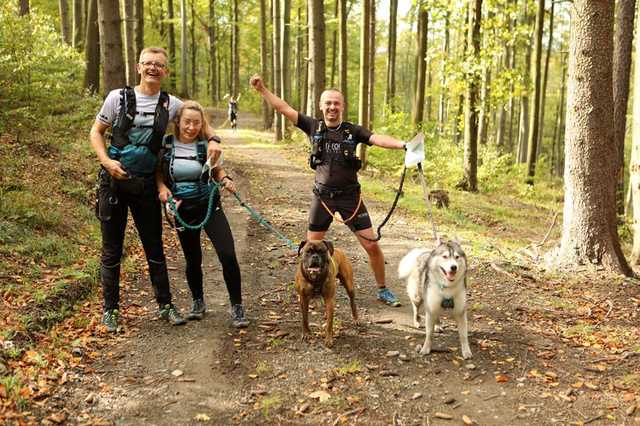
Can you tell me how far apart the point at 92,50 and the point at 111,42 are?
7.11 metres

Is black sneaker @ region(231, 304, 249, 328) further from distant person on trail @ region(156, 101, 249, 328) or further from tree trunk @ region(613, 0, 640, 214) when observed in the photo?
tree trunk @ region(613, 0, 640, 214)

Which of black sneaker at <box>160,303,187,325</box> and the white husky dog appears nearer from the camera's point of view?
the white husky dog

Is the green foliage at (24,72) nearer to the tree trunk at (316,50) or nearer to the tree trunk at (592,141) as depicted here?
the tree trunk at (316,50)

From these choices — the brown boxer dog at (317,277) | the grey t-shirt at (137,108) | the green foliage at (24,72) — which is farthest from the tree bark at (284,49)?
the brown boxer dog at (317,277)

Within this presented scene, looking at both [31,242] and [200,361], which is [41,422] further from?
[31,242]

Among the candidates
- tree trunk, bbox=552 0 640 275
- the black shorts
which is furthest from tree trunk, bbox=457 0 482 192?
the black shorts

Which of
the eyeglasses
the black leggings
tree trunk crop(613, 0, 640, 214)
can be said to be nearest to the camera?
the eyeglasses

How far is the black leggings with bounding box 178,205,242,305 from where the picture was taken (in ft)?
18.1

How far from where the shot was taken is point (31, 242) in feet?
23.3

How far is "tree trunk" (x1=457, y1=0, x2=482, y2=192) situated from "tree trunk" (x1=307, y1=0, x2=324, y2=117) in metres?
4.74

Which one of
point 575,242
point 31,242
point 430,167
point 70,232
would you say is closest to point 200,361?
point 31,242

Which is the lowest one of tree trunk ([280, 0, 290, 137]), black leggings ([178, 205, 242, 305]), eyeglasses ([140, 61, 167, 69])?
black leggings ([178, 205, 242, 305])

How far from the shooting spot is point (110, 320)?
565 cm

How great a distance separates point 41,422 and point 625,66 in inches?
519
